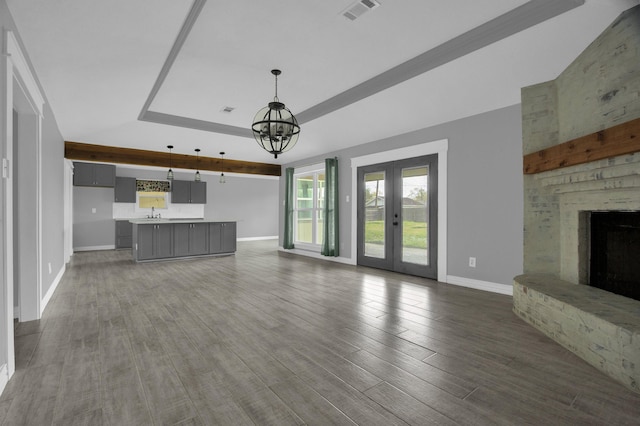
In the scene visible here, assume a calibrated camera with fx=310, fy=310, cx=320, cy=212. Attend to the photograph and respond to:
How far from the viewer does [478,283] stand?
417cm

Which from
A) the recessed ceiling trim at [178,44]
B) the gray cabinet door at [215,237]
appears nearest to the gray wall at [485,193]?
the recessed ceiling trim at [178,44]

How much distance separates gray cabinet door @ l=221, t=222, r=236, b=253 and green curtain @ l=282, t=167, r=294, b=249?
4.35 ft

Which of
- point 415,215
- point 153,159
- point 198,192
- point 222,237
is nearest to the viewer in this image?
point 415,215

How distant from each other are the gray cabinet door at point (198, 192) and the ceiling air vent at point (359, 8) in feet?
27.4

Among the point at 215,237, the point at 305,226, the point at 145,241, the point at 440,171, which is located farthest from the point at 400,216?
the point at 145,241

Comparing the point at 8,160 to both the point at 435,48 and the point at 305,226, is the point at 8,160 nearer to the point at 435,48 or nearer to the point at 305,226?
the point at 435,48

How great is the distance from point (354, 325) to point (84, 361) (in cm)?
205

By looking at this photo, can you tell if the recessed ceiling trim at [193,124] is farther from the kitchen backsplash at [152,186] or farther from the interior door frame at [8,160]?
the kitchen backsplash at [152,186]

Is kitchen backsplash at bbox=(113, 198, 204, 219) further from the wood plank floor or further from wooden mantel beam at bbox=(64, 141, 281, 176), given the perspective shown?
the wood plank floor

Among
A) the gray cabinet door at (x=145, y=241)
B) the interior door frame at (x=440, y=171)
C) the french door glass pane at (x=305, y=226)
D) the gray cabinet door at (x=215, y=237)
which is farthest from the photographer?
the french door glass pane at (x=305, y=226)

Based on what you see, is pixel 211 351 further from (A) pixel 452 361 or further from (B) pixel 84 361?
(A) pixel 452 361

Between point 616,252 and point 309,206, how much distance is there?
19.9ft

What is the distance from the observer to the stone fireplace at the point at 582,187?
2012mm

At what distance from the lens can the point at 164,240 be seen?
6582mm
